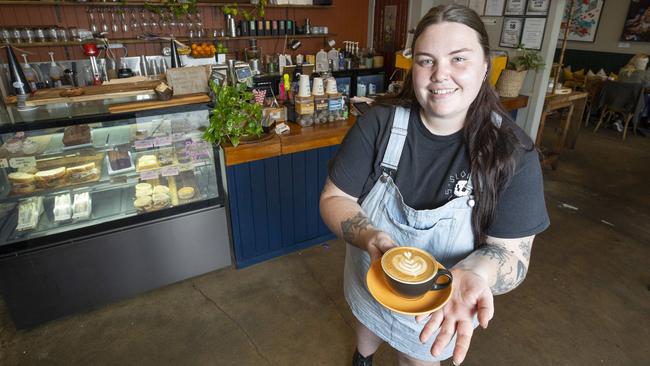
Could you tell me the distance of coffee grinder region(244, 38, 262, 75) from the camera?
5.70 meters

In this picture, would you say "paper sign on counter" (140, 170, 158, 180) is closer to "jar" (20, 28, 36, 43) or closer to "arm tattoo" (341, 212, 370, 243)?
"arm tattoo" (341, 212, 370, 243)

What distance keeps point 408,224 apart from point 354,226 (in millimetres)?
198

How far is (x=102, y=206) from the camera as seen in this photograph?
8.30ft

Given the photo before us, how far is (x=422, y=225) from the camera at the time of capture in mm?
1291

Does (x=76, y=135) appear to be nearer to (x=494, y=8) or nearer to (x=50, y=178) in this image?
(x=50, y=178)

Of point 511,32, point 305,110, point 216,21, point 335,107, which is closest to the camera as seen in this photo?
point 305,110

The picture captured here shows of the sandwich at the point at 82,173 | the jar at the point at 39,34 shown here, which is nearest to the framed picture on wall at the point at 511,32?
the sandwich at the point at 82,173

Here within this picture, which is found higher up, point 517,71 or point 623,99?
point 517,71

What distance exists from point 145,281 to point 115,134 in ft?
3.34

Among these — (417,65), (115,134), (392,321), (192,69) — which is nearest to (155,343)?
(115,134)

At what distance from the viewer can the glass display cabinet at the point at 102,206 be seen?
2.20 metres

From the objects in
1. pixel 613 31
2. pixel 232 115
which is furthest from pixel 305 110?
pixel 613 31

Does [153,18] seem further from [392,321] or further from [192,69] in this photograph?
[392,321]

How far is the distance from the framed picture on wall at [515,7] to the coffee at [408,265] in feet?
12.7
